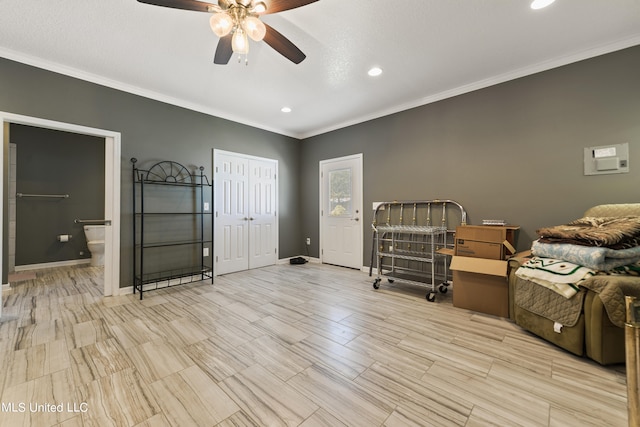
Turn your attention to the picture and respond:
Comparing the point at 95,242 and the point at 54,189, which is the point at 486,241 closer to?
the point at 95,242

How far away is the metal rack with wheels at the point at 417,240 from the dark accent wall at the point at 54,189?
18.6 ft

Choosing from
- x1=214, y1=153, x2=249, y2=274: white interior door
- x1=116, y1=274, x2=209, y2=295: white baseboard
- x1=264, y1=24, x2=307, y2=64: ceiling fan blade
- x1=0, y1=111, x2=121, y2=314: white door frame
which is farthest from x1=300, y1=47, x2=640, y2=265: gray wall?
x1=0, y1=111, x2=121, y2=314: white door frame

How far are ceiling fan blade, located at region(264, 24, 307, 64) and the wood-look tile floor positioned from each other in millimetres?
2364

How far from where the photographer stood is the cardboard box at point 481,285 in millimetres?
2432

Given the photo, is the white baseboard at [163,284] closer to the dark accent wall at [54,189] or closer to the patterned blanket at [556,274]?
the dark accent wall at [54,189]

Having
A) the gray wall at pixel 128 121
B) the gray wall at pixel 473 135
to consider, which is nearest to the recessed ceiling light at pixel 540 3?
the gray wall at pixel 473 135

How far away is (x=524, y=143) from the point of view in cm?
284

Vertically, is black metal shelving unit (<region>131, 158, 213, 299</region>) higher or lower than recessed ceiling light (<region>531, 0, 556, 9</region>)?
lower

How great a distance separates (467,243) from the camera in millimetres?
2711

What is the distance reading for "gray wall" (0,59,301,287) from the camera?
8.54ft

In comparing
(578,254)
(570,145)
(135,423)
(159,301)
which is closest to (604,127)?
(570,145)

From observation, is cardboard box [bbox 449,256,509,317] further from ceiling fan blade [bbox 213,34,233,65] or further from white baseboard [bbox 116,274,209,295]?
white baseboard [bbox 116,274,209,295]

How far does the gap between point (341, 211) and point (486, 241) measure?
8.12ft

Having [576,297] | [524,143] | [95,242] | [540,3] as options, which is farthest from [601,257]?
[95,242]
